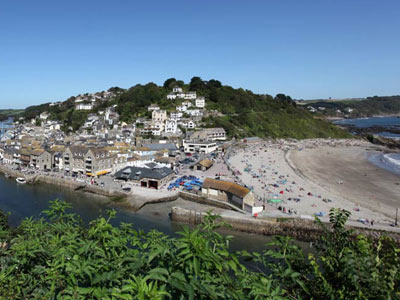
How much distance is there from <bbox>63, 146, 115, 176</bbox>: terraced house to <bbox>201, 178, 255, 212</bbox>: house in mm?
16844

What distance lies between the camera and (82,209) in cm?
2616

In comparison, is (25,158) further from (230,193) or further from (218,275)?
(218,275)

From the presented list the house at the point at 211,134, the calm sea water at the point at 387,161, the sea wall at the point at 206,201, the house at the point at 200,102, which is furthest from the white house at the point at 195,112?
the sea wall at the point at 206,201

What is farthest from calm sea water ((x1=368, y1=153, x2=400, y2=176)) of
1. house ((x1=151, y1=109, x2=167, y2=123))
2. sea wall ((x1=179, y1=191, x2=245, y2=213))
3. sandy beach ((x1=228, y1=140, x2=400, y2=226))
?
house ((x1=151, y1=109, x2=167, y2=123))

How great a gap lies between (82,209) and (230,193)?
46.5 feet

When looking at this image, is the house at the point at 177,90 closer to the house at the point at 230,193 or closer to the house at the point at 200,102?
the house at the point at 200,102

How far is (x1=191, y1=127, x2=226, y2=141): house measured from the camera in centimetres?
5981

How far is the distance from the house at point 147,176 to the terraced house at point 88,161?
4.05m

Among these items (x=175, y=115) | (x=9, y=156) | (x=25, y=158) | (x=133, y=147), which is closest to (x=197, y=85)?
(x=175, y=115)

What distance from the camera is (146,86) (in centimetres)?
10062

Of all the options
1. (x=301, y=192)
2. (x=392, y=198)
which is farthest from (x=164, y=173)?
(x=392, y=198)

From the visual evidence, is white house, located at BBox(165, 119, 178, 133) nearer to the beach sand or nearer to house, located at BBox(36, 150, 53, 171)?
the beach sand

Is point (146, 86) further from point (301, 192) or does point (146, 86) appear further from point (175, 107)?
point (301, 192)

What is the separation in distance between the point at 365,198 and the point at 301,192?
6110 millimetres
